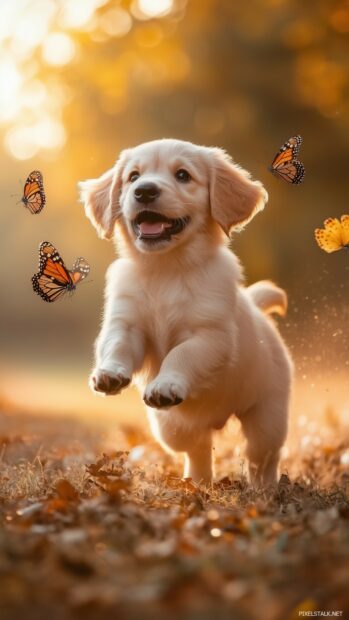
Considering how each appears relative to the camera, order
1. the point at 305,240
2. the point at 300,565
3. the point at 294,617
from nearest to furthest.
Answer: the point at 294,617, the point at 300,565, the point at 305,240

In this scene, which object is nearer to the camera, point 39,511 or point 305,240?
point 39,511

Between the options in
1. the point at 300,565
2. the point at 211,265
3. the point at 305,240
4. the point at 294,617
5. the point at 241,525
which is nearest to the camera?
the point at 294,617

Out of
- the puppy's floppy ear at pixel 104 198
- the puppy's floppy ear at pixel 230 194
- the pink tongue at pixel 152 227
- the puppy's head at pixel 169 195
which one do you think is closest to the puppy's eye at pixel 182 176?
the puppy's head at pixel 169 195

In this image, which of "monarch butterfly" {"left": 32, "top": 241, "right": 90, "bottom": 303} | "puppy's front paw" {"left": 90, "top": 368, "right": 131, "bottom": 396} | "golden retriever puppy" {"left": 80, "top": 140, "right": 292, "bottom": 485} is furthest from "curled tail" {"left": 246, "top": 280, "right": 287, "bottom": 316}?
"puppy's front paw" {"left": 90, "top": 368, "right": 131, "bottom": 396}

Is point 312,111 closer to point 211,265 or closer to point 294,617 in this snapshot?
point 211,265

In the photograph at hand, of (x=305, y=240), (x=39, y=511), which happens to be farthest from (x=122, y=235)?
(x=305, y=240)

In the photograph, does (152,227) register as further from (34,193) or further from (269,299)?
(269,299)

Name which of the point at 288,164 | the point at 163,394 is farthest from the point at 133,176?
the point at 163,394
